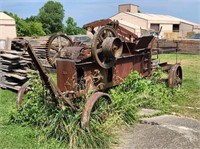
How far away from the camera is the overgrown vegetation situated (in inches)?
162

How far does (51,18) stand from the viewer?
1912 inches

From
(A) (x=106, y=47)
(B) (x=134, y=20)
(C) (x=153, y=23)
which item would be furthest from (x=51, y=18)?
(A) (x=106, y=47)

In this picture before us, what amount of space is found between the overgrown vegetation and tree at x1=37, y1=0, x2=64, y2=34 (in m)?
42.2

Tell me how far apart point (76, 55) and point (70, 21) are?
44.6m

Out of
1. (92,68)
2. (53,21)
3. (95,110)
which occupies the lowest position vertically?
(95,110)

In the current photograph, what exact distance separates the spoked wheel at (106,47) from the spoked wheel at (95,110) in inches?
28.7

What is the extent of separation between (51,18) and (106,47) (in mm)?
45373

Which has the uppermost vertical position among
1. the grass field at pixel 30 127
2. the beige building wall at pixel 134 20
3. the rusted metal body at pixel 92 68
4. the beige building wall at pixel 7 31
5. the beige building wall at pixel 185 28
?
the beige building wall at pixel 134 20

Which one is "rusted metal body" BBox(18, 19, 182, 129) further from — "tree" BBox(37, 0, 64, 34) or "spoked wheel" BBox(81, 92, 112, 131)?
"tree" BBox(37, 0, 64, 34)

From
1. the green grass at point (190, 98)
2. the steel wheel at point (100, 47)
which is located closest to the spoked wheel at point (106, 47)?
the steel wheel at point (100, 47)

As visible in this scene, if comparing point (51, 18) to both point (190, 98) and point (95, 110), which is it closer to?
point (190, 98)

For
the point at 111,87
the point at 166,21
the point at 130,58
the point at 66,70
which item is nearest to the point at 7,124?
the point at 66,70

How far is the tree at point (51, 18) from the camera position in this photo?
1893 inches

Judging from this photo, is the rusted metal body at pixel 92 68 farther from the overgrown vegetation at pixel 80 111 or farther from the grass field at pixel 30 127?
the grass field at pixel 30 127
